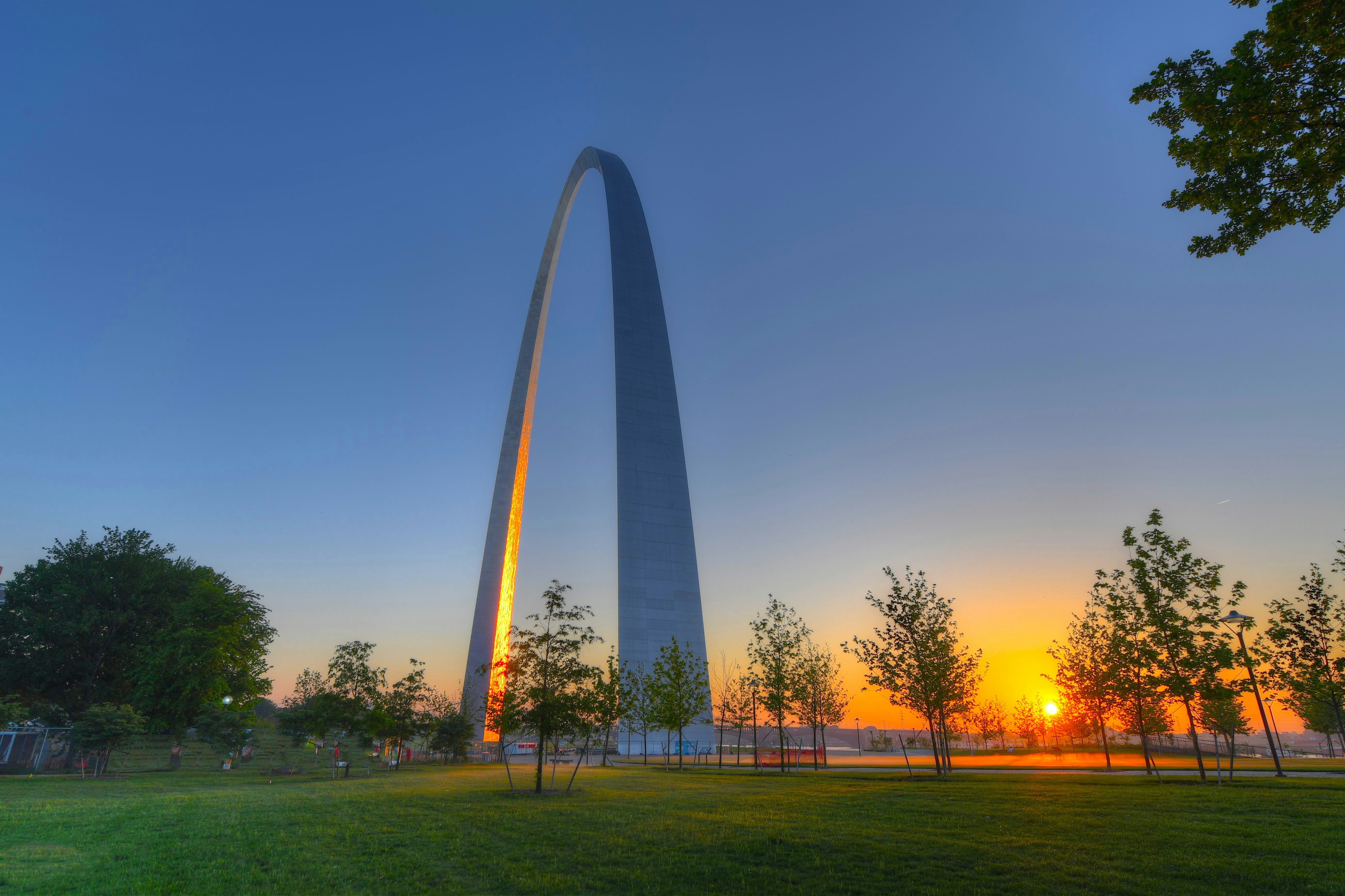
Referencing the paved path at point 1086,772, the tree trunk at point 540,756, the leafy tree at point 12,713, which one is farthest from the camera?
the leafy tree at point 12,713

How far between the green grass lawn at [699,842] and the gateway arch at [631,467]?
2294 cm

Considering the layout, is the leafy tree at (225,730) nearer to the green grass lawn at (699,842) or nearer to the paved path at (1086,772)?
the green grass lawn at (699,842)

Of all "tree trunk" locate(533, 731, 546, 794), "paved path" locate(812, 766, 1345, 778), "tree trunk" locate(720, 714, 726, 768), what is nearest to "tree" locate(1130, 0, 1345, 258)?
"tree trunk" locate(533, 731, 546, 794)

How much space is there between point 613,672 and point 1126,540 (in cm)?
2360

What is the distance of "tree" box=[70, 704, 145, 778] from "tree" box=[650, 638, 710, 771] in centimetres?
2646

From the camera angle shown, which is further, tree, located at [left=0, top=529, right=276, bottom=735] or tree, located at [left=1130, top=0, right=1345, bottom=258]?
tree, located at [left=0, top=529, right=276, bottom=735]

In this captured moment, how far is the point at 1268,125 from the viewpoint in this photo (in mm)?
7598

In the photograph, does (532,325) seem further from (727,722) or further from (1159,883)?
(1159,883)

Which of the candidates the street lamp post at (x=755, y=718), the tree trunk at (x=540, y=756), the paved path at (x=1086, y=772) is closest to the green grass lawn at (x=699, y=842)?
the tree trunk at (x=540, y=756)

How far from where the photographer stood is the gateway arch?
43.7 m

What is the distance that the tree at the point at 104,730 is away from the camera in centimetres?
3173

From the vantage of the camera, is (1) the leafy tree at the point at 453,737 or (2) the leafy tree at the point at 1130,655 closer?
(2) the leafy tree at the point at 1130,655

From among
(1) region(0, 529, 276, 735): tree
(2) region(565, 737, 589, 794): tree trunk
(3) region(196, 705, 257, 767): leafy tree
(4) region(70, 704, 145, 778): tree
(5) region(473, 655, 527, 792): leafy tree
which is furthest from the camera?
(1) region(0, 529, 276, 735): tree

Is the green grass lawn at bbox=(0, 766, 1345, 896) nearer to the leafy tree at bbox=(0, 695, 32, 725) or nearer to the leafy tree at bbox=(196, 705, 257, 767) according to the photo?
the leafy tree at bbox=(196, 705, 257, 767)
